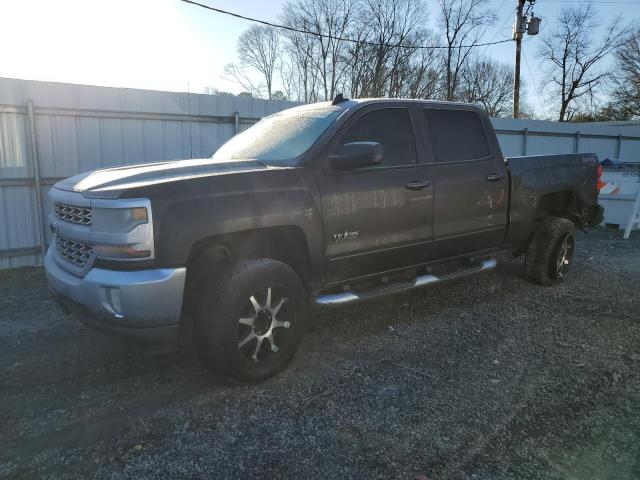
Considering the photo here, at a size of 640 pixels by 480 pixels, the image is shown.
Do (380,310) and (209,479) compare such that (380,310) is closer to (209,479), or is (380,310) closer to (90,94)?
(209,479)

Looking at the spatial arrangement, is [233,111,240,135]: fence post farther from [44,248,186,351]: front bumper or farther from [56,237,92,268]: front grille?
[44,248,186,351]: front bumper

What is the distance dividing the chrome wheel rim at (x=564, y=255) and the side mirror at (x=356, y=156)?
3321mm

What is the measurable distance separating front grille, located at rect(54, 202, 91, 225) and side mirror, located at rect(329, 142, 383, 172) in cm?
171

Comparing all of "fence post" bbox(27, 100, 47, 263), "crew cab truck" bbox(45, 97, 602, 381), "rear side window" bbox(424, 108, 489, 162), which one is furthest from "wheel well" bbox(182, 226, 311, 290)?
"fence post" bbox(27, 100, 47, 263)

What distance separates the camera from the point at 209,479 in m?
2.33

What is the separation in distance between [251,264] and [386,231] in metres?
1.27

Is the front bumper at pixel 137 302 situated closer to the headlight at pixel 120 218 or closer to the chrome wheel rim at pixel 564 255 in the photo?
the headlight at pixel 120 218

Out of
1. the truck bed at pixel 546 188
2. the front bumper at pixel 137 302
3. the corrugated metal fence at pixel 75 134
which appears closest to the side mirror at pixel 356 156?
the front bumper at pixel 137 302

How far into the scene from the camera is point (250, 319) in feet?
10.4

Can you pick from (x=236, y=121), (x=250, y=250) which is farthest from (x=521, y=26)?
(x=250, y=250)

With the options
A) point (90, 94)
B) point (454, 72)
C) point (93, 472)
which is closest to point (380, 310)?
point (93, 472)

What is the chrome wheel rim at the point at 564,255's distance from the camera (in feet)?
19.0

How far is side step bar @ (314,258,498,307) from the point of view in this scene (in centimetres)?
366

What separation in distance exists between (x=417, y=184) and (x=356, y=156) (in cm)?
86
